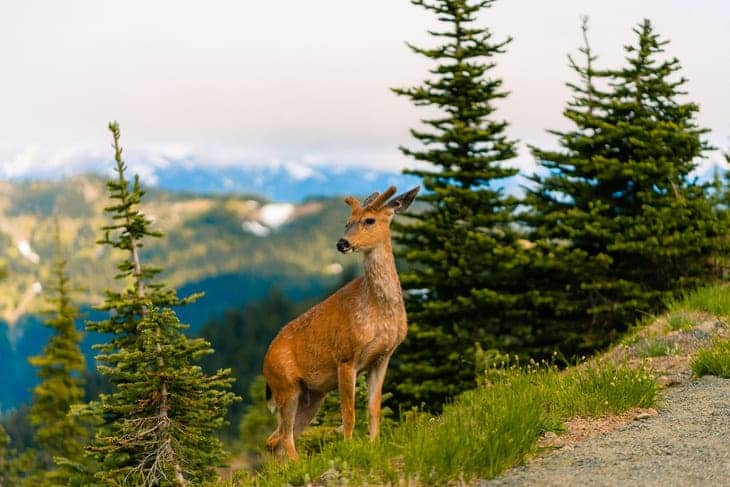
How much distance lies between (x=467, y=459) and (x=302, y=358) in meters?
3.31

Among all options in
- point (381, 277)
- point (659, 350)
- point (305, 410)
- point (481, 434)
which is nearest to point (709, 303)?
point (659, 350)

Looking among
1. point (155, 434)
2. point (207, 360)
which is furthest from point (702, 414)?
point (207, 360)

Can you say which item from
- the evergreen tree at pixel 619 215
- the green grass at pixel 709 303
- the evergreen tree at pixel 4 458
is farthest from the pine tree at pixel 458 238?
the evergreen tree at pixel 4 458

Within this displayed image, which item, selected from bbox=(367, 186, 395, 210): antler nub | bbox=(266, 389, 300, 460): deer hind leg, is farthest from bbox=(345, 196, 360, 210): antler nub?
bbox=(266, 389, 300, 460): deer hind leg

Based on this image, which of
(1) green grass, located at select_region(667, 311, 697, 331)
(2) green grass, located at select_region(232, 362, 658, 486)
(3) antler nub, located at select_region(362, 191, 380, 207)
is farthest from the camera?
(1) green grass, located at select_region(667, 311, 697, 331)

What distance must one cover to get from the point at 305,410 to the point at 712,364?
5.39 m

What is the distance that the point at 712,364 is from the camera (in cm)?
1073

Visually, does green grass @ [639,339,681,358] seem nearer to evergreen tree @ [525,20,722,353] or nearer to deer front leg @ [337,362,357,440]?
deer front leg @ [337,362,357,440]

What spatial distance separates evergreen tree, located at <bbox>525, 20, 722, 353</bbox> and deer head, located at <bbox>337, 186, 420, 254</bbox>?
67.6ft

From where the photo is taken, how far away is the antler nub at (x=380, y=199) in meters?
9.73

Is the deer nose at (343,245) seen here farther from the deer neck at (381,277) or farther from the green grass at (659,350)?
the green grass at (659,350)

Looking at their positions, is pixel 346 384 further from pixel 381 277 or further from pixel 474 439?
pixel 474 439

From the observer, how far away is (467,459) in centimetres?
683

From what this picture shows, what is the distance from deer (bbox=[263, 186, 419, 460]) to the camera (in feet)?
30.6
